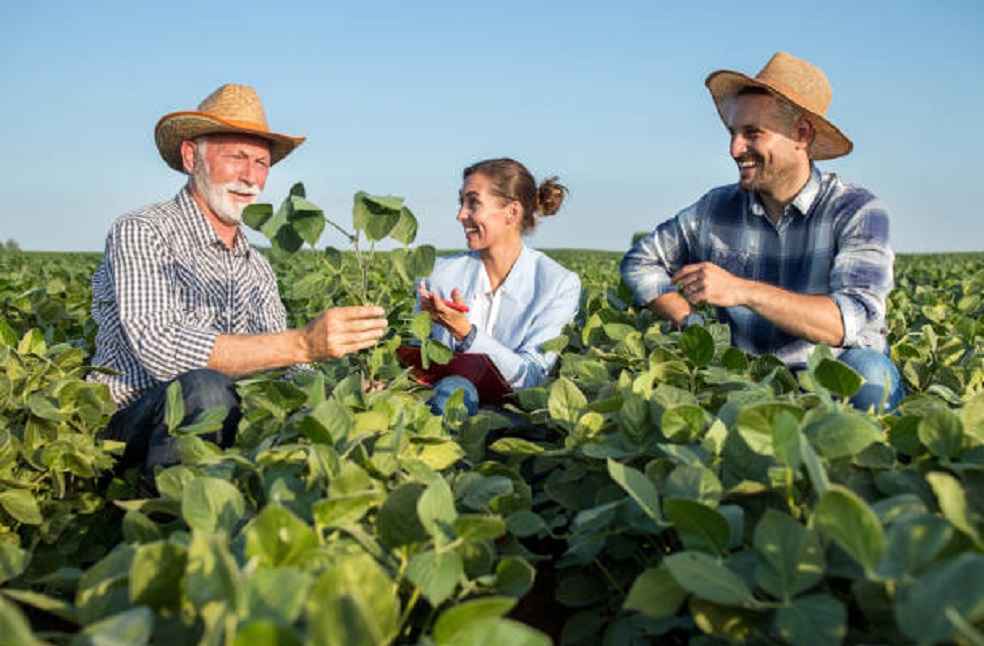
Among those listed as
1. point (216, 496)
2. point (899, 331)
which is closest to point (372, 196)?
point (216, 496)

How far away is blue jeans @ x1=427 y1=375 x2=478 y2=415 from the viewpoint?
3266mm

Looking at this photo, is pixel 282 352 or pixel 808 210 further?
pixel 808 210

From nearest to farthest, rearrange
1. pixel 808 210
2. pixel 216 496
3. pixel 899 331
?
1. pixel 216 496
2. pixel 808 210
3. pixel 899 331

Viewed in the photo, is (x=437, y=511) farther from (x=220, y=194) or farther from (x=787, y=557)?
(x=220, y=194)

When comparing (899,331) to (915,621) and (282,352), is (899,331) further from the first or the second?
(915,621)

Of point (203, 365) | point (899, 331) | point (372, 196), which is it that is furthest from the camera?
point (899, 331)

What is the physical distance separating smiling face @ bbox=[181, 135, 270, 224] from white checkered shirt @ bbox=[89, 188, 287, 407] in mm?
84

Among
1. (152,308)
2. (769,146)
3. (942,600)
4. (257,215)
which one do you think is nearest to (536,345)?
(769,146)

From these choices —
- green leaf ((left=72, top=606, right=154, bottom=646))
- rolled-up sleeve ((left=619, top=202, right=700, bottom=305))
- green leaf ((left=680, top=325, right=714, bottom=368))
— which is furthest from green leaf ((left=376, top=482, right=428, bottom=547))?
rolled-up sleeve ((left=619, top=202, right=700, bottom=305))

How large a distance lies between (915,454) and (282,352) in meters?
1.93

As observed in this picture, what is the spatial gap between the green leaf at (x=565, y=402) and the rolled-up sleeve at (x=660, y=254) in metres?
1.83

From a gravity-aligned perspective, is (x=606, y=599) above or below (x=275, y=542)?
below

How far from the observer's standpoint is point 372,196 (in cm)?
212

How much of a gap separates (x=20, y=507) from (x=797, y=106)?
10.2 ft
